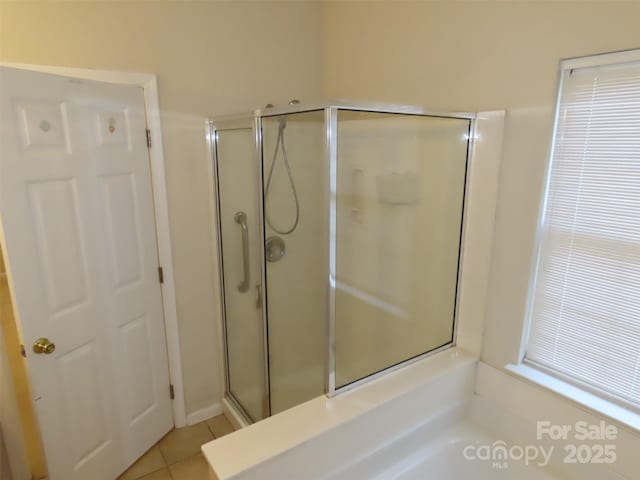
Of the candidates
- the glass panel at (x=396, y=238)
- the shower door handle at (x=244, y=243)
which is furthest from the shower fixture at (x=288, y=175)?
the glass panel at (x=396, y=238)

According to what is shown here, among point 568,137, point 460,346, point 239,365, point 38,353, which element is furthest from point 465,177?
point 38,353

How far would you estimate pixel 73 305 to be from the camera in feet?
6.18

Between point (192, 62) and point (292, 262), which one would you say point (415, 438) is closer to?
point (292, 262)

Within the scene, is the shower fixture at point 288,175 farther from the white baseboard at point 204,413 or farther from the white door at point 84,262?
the white baseboard at point 204,413

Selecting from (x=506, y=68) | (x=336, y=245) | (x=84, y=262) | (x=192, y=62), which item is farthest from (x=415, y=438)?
(x=192, y=62)

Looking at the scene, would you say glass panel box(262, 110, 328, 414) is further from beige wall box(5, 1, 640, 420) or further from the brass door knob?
the brass door knob

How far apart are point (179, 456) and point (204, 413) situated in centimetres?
34

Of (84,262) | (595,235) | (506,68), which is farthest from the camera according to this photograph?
(84,262)

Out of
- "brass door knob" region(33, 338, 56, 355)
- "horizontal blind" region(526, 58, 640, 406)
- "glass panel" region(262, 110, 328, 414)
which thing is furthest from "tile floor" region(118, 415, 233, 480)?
"horizontal blind" region(526, 58, 640, 406)

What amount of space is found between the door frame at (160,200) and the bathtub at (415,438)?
3.90 feet

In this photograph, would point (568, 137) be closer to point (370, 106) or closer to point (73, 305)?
point (370, 106)

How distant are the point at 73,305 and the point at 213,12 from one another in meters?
1.77

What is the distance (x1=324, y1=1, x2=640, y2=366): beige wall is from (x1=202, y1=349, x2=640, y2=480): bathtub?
0.80ft

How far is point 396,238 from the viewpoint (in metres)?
2.21
